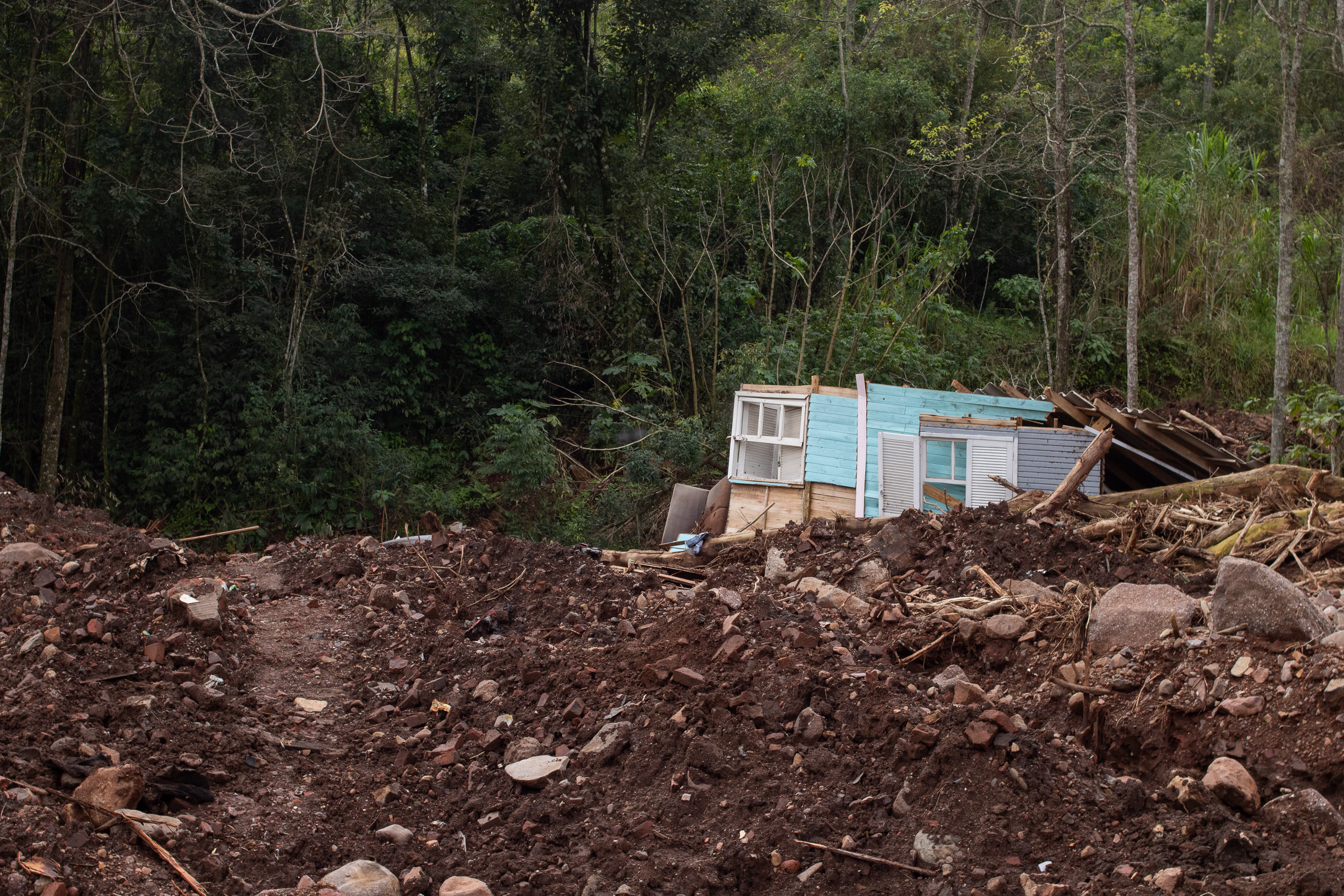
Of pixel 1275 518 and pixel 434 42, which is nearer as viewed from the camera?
pixel 1275 518

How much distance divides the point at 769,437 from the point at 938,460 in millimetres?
1697

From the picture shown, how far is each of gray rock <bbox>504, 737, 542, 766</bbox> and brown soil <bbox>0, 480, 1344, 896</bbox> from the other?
6cm

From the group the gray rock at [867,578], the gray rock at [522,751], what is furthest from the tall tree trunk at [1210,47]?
the gray rock at [522,751]

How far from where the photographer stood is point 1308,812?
2920 mm

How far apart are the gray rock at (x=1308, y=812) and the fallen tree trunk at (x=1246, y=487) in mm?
4374

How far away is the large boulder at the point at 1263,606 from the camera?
3764 millimetres

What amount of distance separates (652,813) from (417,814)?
0.97m

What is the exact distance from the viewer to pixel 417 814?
3.79 m

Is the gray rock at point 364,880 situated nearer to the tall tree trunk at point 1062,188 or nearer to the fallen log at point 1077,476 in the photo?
the fallen log at point 1077,476

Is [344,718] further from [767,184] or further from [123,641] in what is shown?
[767,184]

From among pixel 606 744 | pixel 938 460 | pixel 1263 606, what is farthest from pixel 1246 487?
pixel 606 744

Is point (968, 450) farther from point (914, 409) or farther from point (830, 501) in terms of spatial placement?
point (830, 501)

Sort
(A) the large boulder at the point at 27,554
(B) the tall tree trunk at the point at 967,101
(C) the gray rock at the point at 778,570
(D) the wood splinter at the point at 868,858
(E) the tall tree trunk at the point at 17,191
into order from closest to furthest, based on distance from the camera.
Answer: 1. (D) the wood splinter at the point at 868,858
2. (A) the large boulder at the point at 27,554
3. (C) the gray rock at the point at 778,570
4. (E) the tall tree trunk at the point at 17,191
5. (B) the tall tree trunk at the point at 967,101

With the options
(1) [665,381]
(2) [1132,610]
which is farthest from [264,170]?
(2) [1132,610]
